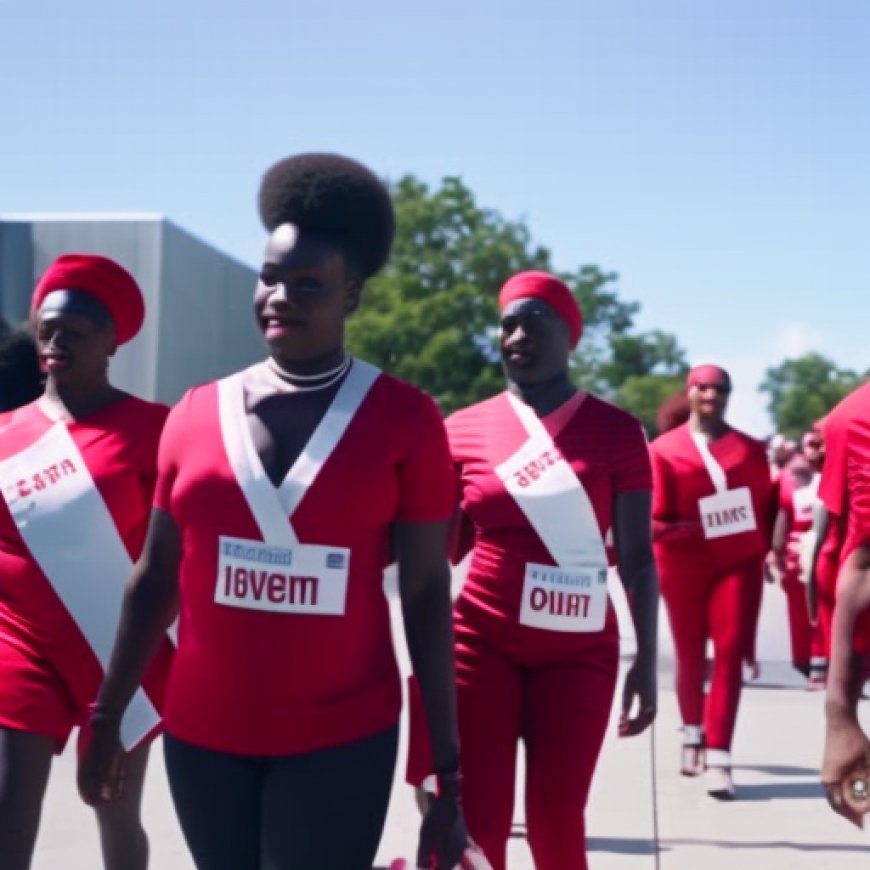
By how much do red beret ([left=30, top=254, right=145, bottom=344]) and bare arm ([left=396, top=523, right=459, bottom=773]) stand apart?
5.22ft

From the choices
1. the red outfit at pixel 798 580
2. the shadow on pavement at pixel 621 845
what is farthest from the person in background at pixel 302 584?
the red outfit at pixel 798 580

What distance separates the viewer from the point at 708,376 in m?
8.62

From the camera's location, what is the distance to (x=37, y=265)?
99.0 ft

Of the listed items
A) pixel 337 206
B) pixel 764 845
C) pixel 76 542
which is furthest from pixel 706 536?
pixel 337 206

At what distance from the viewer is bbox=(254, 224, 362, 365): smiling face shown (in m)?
3.40

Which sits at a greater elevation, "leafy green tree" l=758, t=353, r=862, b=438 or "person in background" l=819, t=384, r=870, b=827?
"leafy green tree" l=758, t=353, r=862, b=438

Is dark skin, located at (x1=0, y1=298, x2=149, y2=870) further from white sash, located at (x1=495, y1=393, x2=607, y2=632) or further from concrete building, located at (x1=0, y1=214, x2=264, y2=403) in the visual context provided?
concrete building, located at (x1=0, y1=214, x2=264, y2=403)

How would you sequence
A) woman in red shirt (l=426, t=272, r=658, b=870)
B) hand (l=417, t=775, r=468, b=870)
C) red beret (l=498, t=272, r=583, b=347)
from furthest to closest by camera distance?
red beret (l=498, t=272, r=583, b=347)
woman in red shirt (l=426, t=272, r=658, b=870)
hand (l=417, t=775, r=468, b=870)

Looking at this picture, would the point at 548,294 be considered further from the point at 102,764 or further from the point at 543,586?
the point at 102,764

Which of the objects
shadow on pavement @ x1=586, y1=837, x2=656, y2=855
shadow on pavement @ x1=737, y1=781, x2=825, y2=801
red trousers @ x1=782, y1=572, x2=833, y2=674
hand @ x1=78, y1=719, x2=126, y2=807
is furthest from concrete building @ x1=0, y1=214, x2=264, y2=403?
hand @ x1=78, y1=719, x2=126, y2=807

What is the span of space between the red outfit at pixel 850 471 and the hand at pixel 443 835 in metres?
0.80

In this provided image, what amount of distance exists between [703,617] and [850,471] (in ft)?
17.1

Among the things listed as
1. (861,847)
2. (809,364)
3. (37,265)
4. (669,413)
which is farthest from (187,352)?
(809,364)

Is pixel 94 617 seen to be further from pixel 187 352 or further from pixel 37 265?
pixel 187 352
